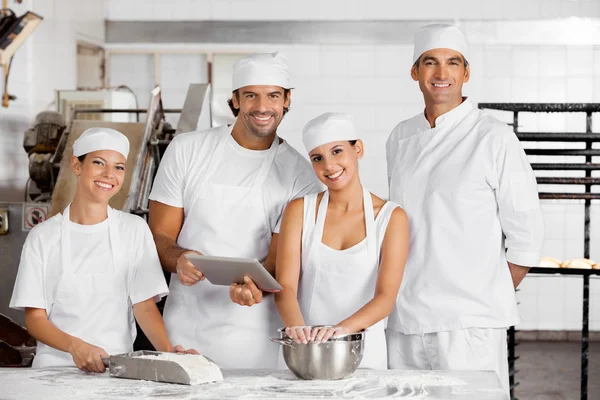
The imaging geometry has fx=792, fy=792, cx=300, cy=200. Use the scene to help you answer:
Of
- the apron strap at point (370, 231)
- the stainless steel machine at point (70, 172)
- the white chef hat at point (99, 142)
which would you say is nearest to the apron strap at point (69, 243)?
the white chef hat at point (99, 142)

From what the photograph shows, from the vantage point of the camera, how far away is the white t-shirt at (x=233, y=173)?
2.65 meters

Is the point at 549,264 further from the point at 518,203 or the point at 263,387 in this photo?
the point at 263,387

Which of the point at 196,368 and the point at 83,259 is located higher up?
the point at 83,259

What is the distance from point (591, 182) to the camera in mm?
3457

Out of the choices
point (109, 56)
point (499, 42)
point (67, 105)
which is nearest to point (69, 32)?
point (109, 56)

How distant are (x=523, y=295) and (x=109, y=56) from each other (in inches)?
171

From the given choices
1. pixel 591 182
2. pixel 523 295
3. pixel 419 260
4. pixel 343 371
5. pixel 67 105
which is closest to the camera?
pixel 343 371

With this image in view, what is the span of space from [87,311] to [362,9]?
5437 millimetres

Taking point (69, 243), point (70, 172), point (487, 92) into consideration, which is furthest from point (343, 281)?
point (487, 92)

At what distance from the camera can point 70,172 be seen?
4293 mm

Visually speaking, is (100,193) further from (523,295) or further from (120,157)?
(523,295)

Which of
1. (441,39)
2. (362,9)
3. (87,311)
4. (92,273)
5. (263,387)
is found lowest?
(263,387)

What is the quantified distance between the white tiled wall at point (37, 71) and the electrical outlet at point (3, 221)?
3.41 ft

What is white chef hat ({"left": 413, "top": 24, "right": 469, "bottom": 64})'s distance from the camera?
2.55 metres
